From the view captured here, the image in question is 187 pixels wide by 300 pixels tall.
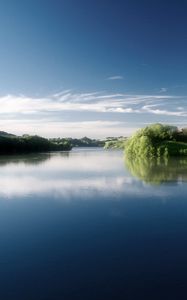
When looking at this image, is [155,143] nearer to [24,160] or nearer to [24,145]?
[24,160]

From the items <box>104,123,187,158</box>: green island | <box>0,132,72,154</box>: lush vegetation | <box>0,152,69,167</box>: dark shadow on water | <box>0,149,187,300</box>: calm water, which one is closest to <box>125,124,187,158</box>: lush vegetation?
<box>104,123,187,158</box>: green island

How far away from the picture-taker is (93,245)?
14.5m

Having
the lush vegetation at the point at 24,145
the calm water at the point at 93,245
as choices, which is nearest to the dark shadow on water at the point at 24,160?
the lush vegetation at the point at 24,145

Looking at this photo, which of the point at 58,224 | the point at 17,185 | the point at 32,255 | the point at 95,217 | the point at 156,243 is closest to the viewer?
the point at 32,255

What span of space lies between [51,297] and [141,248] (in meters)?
5.19

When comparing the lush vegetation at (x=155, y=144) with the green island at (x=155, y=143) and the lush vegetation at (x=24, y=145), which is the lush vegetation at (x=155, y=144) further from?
the lush vegetation at (x=24, y=145)

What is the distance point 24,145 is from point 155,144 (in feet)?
204

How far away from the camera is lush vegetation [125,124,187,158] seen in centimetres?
7969

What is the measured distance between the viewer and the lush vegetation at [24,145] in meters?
120

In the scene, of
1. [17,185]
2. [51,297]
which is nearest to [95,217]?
[51,297]

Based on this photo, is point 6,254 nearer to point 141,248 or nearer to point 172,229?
point 141,248

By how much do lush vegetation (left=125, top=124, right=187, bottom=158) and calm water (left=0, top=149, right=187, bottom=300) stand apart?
52.2 meters

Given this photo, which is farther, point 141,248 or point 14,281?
point 141,248

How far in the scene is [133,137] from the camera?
85125 millimetres
